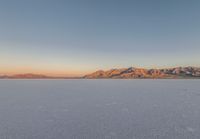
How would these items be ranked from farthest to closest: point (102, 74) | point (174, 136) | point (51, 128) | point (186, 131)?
point (102, 74), point (51, 128), point (186, 131), point (174, 136)

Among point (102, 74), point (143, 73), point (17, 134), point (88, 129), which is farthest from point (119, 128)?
point (102, 74)

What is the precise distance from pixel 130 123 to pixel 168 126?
1293 mm

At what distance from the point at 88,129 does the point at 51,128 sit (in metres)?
1.24

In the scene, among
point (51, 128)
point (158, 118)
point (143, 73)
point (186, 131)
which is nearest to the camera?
point (186, 131)

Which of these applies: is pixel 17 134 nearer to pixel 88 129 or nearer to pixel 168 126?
pixel 88 129

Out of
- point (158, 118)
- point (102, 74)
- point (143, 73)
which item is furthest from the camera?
point (102, 74)

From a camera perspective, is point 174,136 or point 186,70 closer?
point 174,136

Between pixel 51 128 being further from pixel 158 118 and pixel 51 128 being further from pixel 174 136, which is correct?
pixel 158 118

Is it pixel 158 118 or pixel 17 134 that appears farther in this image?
pixel 158 118

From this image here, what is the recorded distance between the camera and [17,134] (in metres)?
4.31

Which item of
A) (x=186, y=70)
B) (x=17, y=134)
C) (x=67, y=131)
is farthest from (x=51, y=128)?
(x=186, y=70)

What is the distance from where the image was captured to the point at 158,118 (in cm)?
600

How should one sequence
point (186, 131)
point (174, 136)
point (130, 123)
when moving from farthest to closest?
point (130, 123) → point (186, 131) → point (174, 136)

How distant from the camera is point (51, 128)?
4.83 metres
